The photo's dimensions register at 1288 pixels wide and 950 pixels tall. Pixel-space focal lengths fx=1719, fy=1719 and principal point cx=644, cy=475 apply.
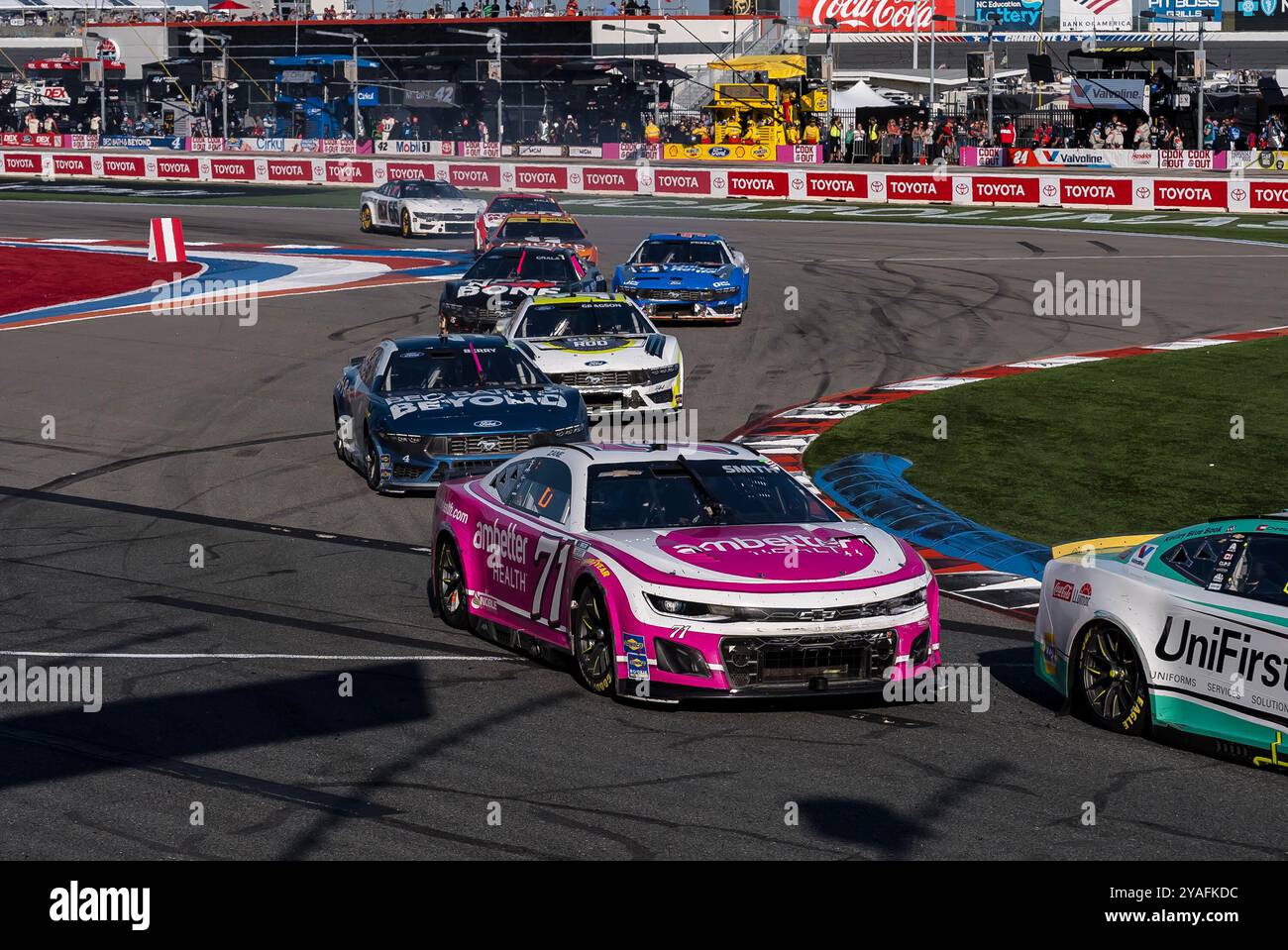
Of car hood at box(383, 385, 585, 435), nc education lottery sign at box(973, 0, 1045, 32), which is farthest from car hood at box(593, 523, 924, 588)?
nc education lottery sign at box(973, 0, 1045, 32)

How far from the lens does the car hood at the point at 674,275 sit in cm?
2605

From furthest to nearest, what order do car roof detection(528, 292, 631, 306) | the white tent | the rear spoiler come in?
the white tent, car roof detection(528, 292, 631, 306), the rear spoiler

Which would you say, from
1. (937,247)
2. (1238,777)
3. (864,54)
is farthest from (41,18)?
(1238,777)

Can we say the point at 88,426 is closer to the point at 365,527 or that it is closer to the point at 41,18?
the point at 365,527

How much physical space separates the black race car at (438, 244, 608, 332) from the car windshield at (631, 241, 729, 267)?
2.76 feet

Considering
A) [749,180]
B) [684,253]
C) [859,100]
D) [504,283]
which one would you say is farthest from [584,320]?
[859,100]

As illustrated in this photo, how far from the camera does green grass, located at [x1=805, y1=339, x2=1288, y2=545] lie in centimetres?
1491

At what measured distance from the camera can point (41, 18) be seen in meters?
117

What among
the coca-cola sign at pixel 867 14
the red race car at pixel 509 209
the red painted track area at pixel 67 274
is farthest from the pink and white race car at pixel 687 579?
the coca-cola sign at pixel 867 14

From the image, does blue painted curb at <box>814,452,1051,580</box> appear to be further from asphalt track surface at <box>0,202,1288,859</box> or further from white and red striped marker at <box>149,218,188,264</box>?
white and red striped marker at <box>149,218,188,264</box>

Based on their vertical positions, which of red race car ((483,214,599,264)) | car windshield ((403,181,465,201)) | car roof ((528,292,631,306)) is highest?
car windshield ((403,181,465,201))

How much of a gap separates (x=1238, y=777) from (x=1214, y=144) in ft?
180

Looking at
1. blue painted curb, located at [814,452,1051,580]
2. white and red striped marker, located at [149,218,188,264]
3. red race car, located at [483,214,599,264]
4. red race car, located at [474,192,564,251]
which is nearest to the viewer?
blue painted curb, located at [814,452,1051,580]

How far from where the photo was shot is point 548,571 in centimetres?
996
